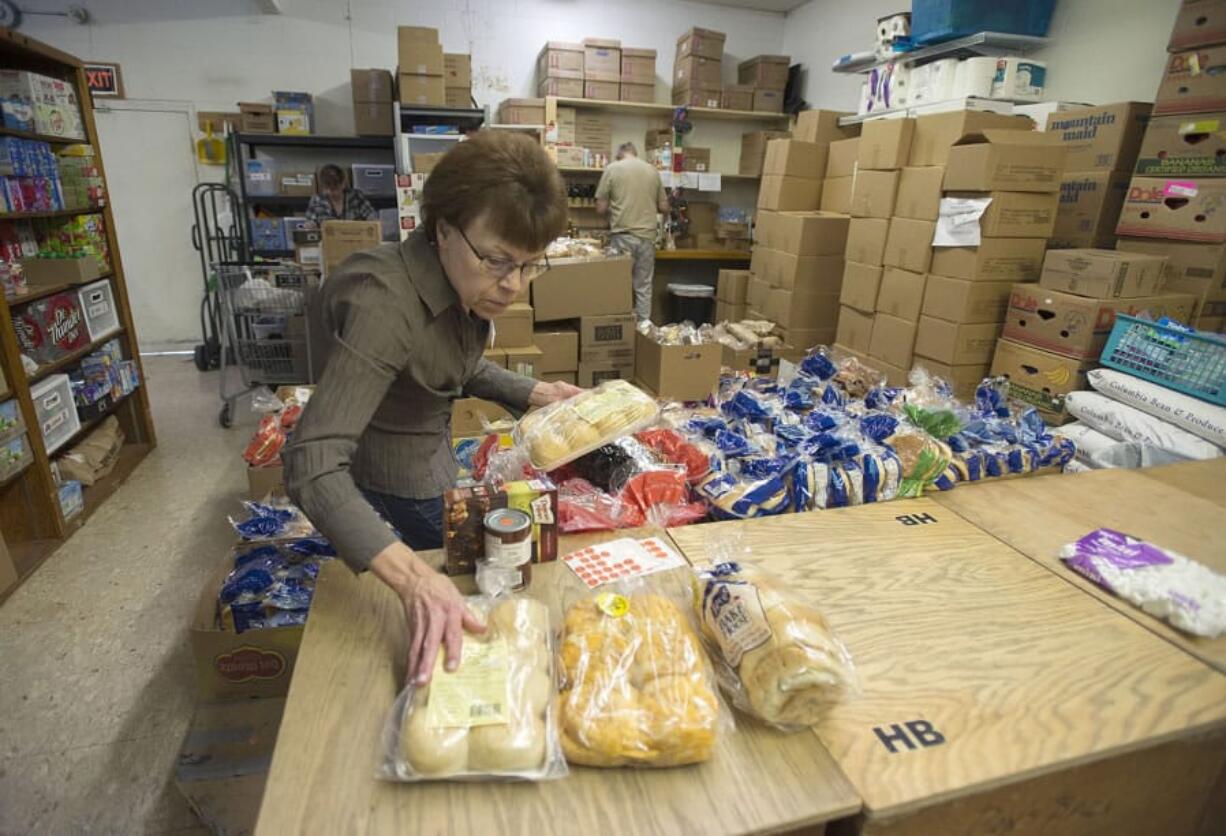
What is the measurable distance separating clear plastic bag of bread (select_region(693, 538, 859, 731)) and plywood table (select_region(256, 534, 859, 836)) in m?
0.04

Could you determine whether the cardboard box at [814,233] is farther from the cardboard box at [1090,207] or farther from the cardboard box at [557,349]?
the cardboard box at [557,349]

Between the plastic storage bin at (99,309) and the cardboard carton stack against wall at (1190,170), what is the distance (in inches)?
185

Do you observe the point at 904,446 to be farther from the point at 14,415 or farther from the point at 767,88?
the point at 767,88

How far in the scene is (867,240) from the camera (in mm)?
3842

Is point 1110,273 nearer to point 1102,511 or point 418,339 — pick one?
point 1102,511

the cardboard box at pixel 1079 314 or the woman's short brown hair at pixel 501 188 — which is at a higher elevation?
the woman's short brown hair at pixel 501 188

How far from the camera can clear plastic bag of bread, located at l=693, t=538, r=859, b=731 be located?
2.65 feet

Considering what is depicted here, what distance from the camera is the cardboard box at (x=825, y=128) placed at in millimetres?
4906

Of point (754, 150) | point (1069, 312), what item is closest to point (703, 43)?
point (754, 150)

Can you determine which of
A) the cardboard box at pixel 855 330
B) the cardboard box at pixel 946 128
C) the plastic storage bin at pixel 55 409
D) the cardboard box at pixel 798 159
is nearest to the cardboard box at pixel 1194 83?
the cardboard box at pixel 946 128

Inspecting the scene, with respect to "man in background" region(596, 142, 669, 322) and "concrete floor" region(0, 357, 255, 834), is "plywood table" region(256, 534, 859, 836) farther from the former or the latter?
"man in background" region(596, 142, 669, 322)

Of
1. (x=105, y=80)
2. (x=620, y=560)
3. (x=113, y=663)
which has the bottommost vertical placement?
(x=113, y=663)

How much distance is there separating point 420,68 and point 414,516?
14.8 ft

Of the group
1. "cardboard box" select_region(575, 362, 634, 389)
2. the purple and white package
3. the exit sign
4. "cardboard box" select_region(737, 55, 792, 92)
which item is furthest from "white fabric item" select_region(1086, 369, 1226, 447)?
the exit sign
